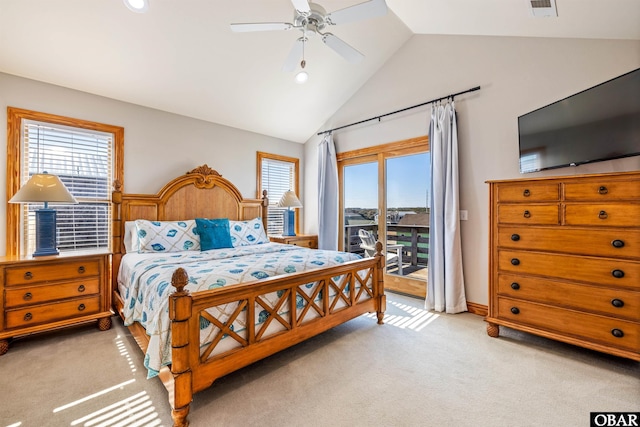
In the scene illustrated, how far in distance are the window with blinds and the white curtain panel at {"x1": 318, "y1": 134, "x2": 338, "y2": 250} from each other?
73 centimetres

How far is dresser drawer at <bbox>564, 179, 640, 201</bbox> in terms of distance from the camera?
6.61 ft

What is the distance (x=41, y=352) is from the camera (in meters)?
2.42

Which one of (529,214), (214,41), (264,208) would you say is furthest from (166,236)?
(529,214)

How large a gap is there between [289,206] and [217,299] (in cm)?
290

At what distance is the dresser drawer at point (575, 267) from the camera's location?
2.04m

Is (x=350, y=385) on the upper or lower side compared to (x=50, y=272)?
lower

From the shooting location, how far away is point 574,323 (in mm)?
2236

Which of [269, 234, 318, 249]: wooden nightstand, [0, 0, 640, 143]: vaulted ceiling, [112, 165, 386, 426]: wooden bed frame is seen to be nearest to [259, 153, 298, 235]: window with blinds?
[269, 234, 318, 249]: wooden nightstand

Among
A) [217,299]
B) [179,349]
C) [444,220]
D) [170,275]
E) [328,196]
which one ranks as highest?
[328,196]

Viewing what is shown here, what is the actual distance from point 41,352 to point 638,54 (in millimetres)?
5552

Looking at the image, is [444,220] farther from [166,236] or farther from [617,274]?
[166,236]

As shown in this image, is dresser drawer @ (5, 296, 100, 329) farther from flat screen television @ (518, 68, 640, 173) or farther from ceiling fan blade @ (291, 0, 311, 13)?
flat screen television @ (518, 68, 640, 173)

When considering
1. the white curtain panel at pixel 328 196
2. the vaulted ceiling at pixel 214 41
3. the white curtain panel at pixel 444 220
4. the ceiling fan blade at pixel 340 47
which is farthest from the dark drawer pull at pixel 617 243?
the white curtain panel at pixel 328 196

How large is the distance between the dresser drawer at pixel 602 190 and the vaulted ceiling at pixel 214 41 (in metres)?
1.22
